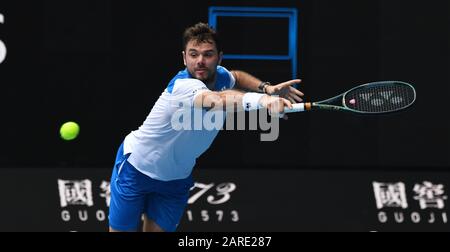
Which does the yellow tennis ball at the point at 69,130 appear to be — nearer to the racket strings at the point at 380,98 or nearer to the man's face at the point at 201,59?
the man's face at the point at 201,59

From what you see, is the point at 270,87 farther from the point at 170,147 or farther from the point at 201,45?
the point at 170,147

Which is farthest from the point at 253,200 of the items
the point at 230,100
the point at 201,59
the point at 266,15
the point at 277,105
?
the point at 277,105

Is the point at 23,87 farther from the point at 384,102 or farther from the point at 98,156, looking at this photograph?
the point at 384,102

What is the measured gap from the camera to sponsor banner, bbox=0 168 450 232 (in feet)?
27.5

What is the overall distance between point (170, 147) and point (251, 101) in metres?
0.82

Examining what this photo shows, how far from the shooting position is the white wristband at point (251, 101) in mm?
5684

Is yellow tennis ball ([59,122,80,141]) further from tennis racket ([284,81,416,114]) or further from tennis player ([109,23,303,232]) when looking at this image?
tennis racket ([284,81,416,114])

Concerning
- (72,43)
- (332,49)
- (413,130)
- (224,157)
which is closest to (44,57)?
(72,43)

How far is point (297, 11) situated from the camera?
323 inches

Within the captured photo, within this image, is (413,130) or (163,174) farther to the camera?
(413,130)

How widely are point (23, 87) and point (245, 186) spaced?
1.76 m

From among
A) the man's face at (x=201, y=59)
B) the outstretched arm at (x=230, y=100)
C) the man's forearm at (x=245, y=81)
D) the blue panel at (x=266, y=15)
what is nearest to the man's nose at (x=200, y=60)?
the man's face at (x=201, y=59)

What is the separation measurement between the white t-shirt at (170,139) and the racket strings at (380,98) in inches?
29.2

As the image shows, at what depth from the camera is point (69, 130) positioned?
27.1 feet
